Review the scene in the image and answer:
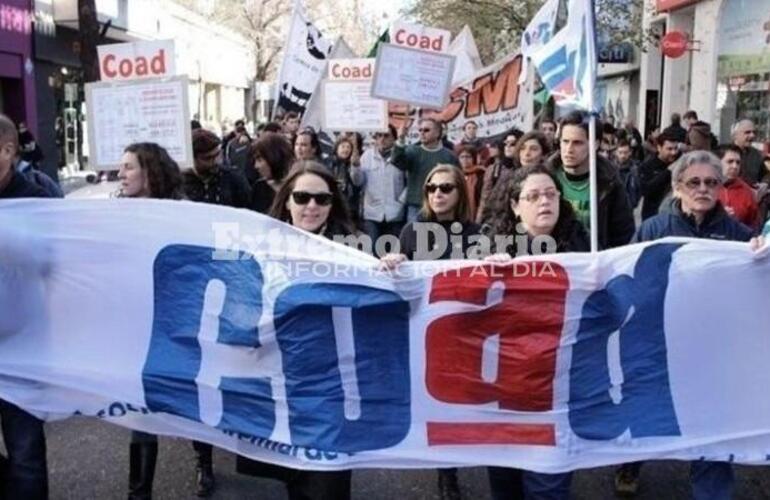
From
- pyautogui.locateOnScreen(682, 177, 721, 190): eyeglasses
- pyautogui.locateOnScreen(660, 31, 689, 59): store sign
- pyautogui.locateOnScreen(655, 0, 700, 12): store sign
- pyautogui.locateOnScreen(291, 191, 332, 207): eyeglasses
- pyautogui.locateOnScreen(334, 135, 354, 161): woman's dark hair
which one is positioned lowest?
pyautogui.locateOnScreen(291, 191, 332, 207): eyeglasses

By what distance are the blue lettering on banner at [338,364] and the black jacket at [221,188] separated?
2.28 m

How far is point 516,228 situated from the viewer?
367 cm

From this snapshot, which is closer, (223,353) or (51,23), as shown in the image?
(223,353)

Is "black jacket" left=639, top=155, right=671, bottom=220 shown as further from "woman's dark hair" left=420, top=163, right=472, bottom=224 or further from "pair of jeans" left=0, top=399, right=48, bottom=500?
"pair of jeans" left=0, top=399, right=48, bottom=500

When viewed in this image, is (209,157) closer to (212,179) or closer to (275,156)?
(212,179)

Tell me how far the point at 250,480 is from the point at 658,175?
4190 mm

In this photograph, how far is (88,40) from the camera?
1105cm

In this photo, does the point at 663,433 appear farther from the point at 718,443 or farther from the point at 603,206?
the point at 603,206

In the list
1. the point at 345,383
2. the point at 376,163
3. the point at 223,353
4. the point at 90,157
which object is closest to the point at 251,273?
the point at 223,353

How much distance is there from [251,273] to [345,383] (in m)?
0.57

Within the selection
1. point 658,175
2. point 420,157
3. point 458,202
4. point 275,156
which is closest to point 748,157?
point 658,175

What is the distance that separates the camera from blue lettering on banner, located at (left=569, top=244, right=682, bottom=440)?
335 cm

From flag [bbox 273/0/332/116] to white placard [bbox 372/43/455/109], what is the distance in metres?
2.82

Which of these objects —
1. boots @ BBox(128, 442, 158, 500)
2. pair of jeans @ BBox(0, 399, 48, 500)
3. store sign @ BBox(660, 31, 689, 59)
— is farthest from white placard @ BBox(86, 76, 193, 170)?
store sign @ BBox(660, 31, 689, 59)
